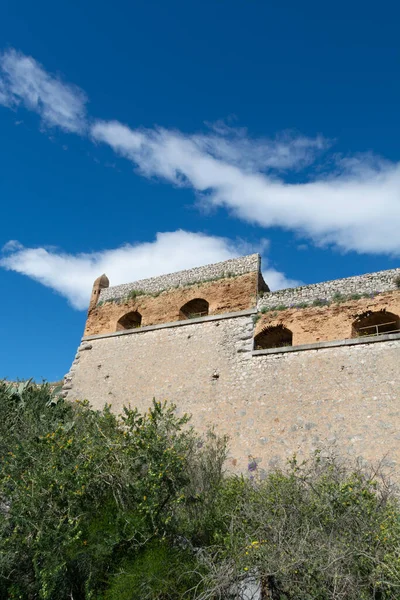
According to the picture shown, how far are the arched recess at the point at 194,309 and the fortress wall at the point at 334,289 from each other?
203 cm

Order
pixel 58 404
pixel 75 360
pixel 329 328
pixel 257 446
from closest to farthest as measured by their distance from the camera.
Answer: pixel 257 446, pixel 329 328, pixel 58 404, pixel 75 360

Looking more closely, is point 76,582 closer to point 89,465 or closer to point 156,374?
point 89,465

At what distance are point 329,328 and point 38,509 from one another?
7469mm

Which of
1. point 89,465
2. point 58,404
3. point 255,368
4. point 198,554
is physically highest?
point 255,368

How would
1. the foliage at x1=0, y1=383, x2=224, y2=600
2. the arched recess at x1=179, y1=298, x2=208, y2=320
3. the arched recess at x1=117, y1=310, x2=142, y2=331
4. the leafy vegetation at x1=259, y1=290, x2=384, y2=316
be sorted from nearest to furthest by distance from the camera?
the foliage at x1=0, y1=383, x2=224, y2=600 < the leafy vegetation at x1=259, y1=290, x2=384, y2=316 < the arched recess at x1=179, y1=298, x2=208, y2=320 < the arched recess at x1=117, y1=310, x2=142, y2=331

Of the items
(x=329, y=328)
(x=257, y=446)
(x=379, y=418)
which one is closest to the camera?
(x=379, y=418)

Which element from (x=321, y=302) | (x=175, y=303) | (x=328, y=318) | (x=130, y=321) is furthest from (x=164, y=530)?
(x=130, y=321)

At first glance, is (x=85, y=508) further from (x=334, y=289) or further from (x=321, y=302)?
(x=334, y=289)

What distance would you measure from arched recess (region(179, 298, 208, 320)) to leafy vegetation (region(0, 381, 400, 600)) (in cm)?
617

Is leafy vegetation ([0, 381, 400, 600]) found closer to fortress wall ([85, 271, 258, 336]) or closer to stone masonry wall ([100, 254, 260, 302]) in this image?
fortress wall ([85, 271, 258, 336])

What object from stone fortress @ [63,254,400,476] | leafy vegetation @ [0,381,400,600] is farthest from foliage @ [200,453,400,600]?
stone fortress @ [63,254,400,476]

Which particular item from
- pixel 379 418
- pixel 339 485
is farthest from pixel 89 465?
pixel 379 418

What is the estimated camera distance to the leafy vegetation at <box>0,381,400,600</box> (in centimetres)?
616

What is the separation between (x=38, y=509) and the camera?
6.91 m
